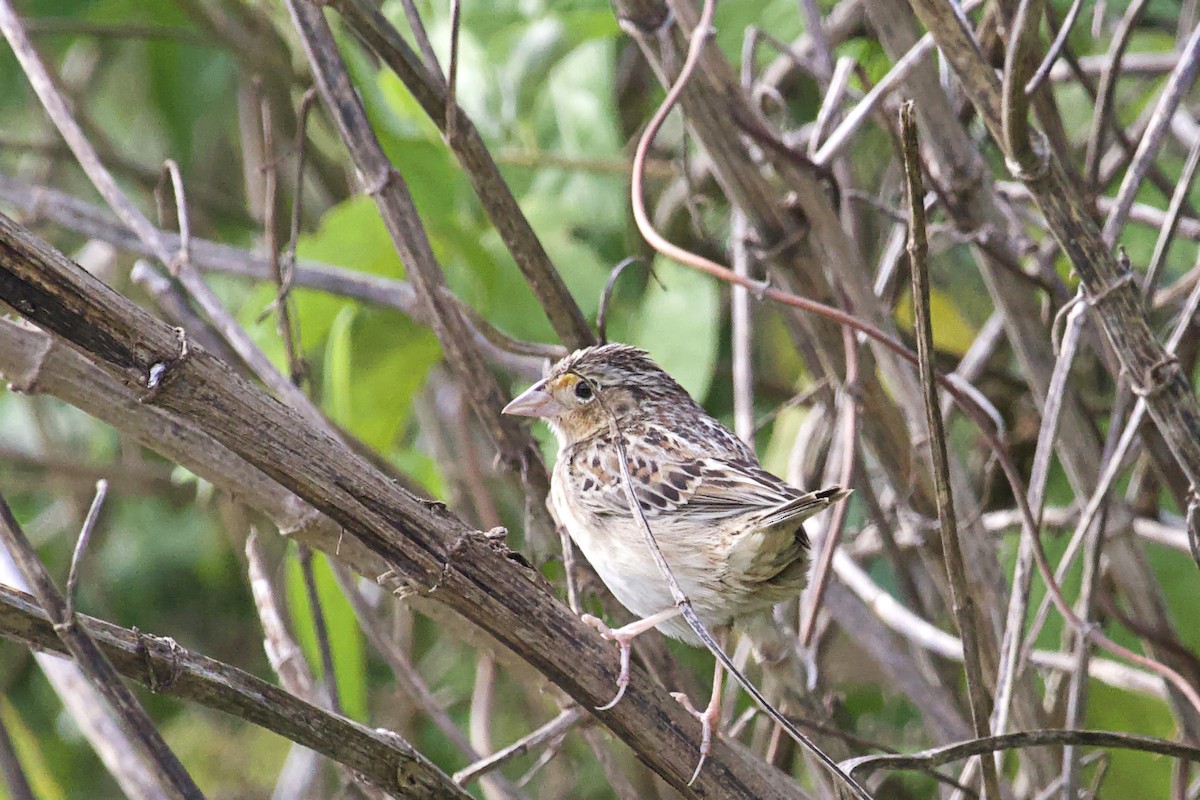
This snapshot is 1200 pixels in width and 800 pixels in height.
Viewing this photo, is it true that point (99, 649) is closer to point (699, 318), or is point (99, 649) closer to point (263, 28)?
point (699, 318)

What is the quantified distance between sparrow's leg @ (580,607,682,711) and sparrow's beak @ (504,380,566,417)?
22.4 inches

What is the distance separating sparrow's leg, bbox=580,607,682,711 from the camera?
1.63 m

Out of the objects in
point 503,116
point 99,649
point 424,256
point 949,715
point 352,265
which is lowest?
point 949,715

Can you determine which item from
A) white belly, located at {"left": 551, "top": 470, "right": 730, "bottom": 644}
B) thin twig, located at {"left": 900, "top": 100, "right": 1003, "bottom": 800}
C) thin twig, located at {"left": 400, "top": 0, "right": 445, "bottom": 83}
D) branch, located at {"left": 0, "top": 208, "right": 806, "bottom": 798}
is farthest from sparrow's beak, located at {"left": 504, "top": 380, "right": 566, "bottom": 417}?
thin twig, located at {"left": 900, "top": 100, "right": 1003, "bottom": 800}

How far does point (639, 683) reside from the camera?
1713mm

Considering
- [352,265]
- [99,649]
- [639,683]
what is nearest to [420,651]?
[352,265]

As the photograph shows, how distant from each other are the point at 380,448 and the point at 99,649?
6.18 ft

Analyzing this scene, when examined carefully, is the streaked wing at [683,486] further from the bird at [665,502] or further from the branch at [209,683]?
the branch at [209,683]

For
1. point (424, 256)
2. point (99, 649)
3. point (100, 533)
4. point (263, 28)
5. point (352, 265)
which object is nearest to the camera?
point (99, 649)

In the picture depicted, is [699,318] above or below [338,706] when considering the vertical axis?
above

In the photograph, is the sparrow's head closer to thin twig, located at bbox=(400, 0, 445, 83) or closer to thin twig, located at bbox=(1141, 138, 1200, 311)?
thin twig, located at bbox=(400, 0, 445, 83)

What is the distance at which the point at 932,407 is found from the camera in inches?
59.5

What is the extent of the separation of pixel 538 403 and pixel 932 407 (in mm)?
1248

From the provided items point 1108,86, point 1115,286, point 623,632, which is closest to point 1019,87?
point 1115,286
